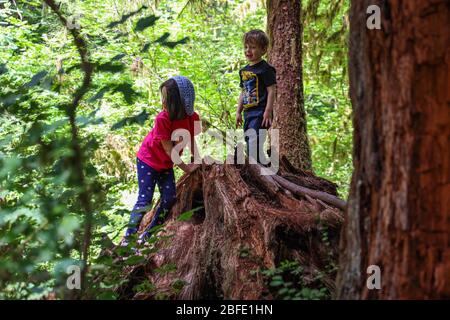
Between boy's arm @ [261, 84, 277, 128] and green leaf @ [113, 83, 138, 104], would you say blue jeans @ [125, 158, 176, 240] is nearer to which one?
boy's arm @ [261, 84, 277, 128]

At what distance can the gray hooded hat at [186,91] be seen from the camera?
4.84 meters

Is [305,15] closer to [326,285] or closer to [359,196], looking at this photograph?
[326,285]

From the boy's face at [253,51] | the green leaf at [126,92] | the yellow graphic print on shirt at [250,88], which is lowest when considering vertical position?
the green leaf at [126,92]

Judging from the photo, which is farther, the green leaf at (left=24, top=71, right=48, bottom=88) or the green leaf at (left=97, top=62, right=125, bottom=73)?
the green leaf at (left=24, top=71, right=48, bottom=88)

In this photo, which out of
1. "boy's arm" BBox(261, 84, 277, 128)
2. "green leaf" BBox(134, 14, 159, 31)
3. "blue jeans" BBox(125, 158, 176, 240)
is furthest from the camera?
"boy's arm" BBox(261, 84, 277, 128)

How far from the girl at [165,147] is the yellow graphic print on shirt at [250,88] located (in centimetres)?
106

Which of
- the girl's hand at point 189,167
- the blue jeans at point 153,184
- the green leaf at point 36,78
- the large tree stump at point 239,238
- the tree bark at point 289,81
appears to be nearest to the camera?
the green leaf at point 36,78

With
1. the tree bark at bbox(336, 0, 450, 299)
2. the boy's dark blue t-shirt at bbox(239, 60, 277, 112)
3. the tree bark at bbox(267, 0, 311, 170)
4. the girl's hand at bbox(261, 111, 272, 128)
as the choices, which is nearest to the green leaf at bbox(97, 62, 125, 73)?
the tree bark at bbox(336, 0, 450, 299)

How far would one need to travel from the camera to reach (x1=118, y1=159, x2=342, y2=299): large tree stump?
141 inches

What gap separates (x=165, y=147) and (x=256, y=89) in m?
1.54

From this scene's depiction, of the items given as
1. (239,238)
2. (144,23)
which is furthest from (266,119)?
(144,23)

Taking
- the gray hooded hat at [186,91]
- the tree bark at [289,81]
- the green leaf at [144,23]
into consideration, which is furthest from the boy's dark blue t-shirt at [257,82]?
the green leaf at [144,23]

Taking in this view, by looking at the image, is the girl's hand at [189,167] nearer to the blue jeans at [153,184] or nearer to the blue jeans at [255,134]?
the blue jeans at [153,184]
